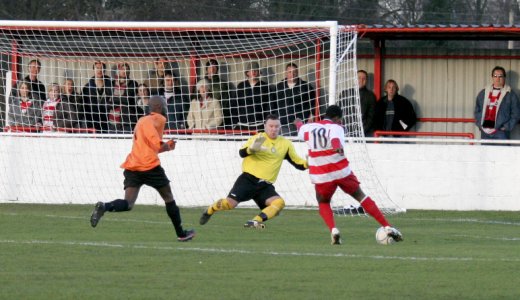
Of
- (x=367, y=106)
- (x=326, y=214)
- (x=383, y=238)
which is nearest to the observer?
(x=383, y=238)

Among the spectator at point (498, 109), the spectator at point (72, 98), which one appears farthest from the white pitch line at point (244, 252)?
the spectator at point (498, 109)

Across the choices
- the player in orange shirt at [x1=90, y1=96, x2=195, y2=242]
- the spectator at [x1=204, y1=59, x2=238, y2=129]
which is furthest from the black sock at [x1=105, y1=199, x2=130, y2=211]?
the spectator at [x1=204, y1=59, x2=238, y2=129]

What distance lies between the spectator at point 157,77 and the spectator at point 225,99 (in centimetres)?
80

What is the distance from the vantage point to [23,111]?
21.5m

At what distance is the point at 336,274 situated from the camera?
408 inches

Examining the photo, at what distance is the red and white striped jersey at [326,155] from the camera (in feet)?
46.1

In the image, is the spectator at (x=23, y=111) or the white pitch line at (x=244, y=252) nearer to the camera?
the white pitch line at (x=244, y=252)

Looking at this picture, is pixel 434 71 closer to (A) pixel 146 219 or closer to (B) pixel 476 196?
(B) pixel 476 196

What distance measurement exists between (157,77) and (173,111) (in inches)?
28.4

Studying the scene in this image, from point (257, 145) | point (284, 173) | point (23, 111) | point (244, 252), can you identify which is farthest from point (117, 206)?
point (23, 111)

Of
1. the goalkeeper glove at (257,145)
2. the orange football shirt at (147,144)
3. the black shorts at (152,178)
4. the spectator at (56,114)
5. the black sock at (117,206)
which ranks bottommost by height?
the spectator at (56,114)

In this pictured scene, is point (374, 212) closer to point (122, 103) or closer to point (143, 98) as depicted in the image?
point (143, 98)

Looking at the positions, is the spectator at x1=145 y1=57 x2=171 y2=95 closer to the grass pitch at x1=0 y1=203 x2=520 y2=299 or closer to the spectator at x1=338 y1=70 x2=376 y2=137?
the spectator at x1=338 y1=70 x2=376 y2=137

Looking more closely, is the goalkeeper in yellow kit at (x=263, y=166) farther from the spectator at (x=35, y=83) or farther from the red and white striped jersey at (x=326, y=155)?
the spectator at (x=35, y=83)
